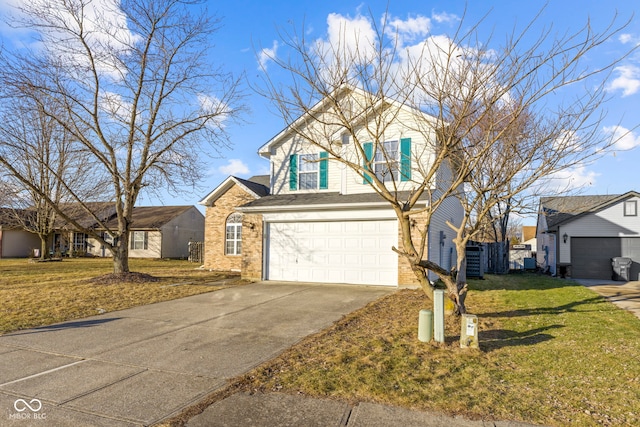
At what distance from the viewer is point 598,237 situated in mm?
19281

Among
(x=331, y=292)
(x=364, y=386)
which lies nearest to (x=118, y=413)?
(x=364, y=386)

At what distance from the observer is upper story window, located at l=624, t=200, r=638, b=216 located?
1864cm

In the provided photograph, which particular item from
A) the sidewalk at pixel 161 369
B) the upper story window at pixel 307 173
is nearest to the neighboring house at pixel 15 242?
the upper story window at pixel 307 173

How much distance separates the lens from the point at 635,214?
18.7 meters

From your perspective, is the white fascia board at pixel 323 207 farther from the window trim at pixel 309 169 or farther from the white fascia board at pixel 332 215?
the window trim at pixel 309 169

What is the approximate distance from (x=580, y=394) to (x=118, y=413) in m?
4.91

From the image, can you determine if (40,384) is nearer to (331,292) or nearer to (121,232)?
(331,292)

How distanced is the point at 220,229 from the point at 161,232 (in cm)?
1351

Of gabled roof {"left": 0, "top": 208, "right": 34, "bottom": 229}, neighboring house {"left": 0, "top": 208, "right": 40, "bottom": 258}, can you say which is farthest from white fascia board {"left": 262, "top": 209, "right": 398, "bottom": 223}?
neighboring house {"left": 0, "top": 208, "right": 40, "bottom": 258}

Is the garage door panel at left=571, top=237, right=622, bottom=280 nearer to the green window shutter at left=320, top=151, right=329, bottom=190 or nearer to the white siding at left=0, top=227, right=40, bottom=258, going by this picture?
the green window shutter at left=320, top=151, right=329, bottom=190

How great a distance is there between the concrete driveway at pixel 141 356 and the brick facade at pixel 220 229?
9161mm

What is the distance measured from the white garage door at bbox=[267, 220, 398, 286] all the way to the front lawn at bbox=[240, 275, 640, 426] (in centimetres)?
457

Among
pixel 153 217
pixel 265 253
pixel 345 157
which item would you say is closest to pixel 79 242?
pixel 153 217

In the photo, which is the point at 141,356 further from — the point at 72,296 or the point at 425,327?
the point at 72,296
